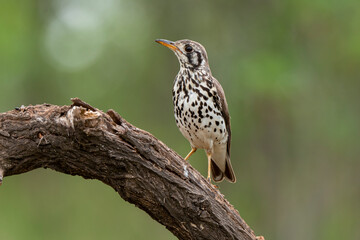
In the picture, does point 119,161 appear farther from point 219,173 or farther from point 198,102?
point 219,173

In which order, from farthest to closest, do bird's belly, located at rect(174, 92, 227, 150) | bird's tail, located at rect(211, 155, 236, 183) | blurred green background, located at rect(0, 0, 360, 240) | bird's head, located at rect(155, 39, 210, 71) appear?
blurred green background, located at rect(0, 0, 360, 240)
bird's tail, located at rect(211, 155, 236, 183)
bird's head, located at rect(155, 39, 210, 71)
bird's belly, located at rect(174, 92, 227, 150)

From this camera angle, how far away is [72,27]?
619 inches

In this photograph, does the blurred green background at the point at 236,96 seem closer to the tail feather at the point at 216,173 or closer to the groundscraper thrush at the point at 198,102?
the tail feather at the point at 216,173

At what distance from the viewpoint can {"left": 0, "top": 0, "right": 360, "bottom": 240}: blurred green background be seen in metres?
13.4

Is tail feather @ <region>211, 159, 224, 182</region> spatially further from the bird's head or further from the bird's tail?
the bird's head

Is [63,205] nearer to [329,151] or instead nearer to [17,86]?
[17,86]

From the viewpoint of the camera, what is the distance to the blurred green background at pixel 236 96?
→ 43.8ft

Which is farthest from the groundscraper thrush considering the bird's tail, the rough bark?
the rough bark

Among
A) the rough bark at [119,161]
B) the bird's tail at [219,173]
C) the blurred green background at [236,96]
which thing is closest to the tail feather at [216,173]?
the bird's tail at [219,173]

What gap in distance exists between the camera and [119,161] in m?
4.45

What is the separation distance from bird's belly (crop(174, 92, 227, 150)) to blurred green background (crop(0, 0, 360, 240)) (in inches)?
219

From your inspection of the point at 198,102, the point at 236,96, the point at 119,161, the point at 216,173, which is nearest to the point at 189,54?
the point at 198,102

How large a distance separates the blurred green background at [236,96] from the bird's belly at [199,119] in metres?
5.56

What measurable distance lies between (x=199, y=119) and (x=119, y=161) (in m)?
1.93
